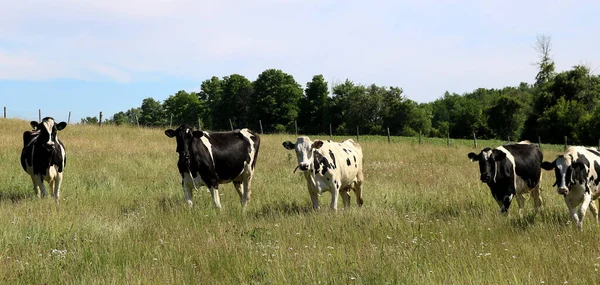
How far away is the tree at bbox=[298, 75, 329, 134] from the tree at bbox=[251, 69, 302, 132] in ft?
10.9

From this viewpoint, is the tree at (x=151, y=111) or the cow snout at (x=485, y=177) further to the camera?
the tree at (x=151, y=111)

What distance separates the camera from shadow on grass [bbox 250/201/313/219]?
8.99 metres

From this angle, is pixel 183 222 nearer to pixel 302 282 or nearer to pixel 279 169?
pixel 302 282

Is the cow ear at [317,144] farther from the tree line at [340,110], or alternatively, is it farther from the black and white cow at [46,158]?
the tree line at [340,110]

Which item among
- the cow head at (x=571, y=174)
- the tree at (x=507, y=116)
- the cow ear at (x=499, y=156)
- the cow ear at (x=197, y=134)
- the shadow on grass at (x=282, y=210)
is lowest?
the shadow on grass at (x=282, y=210)

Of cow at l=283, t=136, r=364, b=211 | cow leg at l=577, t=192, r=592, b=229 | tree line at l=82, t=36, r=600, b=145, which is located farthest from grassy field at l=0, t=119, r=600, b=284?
tree line at l=82, t=36, r=600, b=145

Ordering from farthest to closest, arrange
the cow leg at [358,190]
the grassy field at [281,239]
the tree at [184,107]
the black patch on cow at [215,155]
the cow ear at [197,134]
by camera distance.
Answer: the tree at [184,107] < the cow leg at [358,190] < the cow ear at [197,134] < the black patch on cow at [215,155] < the grassy field at [281,239]

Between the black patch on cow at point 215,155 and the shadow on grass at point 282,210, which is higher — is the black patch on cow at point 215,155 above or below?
above

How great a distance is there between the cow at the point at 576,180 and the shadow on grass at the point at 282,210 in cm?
420

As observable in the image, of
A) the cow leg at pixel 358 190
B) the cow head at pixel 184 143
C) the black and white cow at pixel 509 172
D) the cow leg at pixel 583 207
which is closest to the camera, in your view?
the cow leg at pixel 583 207

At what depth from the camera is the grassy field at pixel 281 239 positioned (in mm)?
5191

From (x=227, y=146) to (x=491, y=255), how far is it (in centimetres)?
636

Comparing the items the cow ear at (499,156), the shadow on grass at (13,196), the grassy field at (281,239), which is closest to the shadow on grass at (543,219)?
the grassy field at (281,239)

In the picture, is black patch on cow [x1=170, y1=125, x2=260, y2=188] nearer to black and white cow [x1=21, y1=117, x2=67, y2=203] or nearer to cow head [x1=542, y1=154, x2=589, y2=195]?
black and white cow [x1=21, y1=117, x2=67, y2=203]
